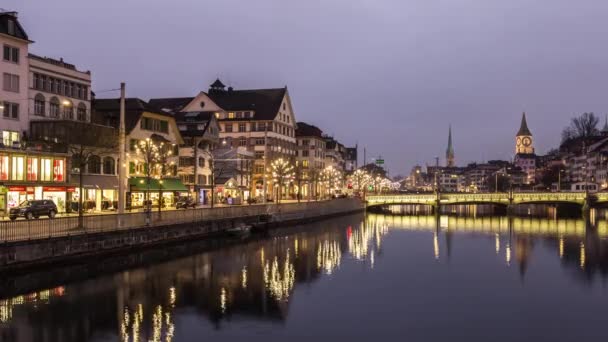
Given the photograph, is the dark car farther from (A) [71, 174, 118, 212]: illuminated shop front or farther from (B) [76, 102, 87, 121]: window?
(B) [76, 102, 87, 121]: window

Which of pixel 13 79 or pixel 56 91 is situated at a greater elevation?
pixel 13 79

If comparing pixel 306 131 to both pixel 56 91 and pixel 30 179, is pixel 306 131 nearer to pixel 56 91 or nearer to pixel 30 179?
pixel 56 91

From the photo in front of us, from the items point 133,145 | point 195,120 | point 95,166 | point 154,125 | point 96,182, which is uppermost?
point 195,120

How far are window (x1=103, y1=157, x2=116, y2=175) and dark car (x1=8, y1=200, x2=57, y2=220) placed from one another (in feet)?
54.9

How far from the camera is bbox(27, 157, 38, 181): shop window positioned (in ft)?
180

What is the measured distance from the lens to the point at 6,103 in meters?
58.2

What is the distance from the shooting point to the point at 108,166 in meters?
69.4

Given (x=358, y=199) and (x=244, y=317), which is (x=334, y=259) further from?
(x=358, y=199)

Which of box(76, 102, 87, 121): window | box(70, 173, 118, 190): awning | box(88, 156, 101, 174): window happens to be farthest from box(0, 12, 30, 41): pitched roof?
box(70, 173, 118, 190): awning

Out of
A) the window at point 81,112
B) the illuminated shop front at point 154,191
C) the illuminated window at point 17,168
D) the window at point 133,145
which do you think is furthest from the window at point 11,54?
the illuminated shop front at point 154,191

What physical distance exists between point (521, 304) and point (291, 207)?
2086 inches

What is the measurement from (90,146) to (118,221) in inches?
640

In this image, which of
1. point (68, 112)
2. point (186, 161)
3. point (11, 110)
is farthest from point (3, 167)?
point (186, 161)

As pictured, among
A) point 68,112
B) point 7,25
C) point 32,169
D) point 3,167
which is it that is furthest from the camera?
point 68,112
